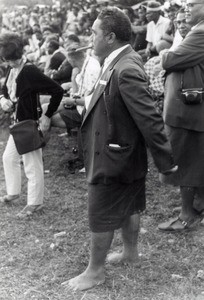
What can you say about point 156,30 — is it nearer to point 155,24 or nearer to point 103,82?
point 155,24

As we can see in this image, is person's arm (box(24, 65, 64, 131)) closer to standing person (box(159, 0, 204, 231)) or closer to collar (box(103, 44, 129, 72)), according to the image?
standing person (box(159, 0, 204, 231))

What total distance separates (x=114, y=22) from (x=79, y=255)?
204 cm

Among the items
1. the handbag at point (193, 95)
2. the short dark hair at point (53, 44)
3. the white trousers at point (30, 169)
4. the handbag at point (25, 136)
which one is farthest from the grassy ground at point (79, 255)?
the short dark hair at point (53, 44)

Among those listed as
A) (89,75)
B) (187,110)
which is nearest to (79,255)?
(187,110)

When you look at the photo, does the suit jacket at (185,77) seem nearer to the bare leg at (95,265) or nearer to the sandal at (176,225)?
the sandal at (176,225)

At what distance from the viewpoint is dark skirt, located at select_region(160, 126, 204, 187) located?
4652 mm

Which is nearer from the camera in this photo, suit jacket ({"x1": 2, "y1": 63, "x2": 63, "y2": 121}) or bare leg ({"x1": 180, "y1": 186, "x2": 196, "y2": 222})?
bare leg ({"x1": 180, "y1": 186, "x2": 196, "y2": 222})

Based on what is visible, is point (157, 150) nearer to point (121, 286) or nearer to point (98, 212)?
point (98, 212)

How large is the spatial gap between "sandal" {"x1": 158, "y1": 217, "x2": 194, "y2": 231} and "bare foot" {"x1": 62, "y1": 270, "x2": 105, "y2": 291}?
1.19m

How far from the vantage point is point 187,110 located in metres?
4.54

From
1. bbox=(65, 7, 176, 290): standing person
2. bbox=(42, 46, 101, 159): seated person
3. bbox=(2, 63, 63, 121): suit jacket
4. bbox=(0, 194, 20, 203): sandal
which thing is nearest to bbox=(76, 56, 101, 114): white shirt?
bbox=(42, 46, 101, 159): seated person

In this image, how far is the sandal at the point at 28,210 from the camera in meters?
5.46

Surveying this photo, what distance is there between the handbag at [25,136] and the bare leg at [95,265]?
1803 mm

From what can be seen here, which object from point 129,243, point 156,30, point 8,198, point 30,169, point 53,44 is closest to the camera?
point 129,243
